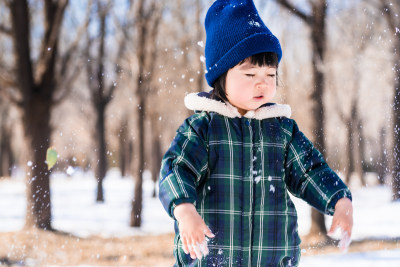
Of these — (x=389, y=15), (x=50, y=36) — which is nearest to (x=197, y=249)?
(x=50, y=36)

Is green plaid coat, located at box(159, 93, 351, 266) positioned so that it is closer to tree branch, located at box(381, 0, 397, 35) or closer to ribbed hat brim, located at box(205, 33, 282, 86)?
ribbed hat brim, located at box(205, 33, 282, 86)

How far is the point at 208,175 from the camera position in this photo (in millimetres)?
1455

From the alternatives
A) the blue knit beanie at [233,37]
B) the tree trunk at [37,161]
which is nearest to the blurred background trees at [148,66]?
the tree trunk at [37,161]

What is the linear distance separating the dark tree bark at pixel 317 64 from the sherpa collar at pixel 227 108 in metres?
3.98

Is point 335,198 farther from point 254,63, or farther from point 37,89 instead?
point 37,89

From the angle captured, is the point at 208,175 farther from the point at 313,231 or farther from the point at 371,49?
the point at 371,49

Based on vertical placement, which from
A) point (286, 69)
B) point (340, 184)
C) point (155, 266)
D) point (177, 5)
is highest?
point (177, 5)

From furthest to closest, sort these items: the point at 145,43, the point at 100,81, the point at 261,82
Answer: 1. the point at 100,81
2. the point at 145,43
3. the point at 261,82

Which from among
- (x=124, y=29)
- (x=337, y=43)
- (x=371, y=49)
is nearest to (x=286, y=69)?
(x=337, y=43)

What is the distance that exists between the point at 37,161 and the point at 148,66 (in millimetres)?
2565

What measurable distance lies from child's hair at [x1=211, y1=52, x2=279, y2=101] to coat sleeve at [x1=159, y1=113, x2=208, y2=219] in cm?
13

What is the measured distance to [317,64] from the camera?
5777 mm

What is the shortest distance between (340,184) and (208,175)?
44cm

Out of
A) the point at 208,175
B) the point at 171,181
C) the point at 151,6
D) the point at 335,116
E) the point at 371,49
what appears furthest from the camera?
the point at 335,116
